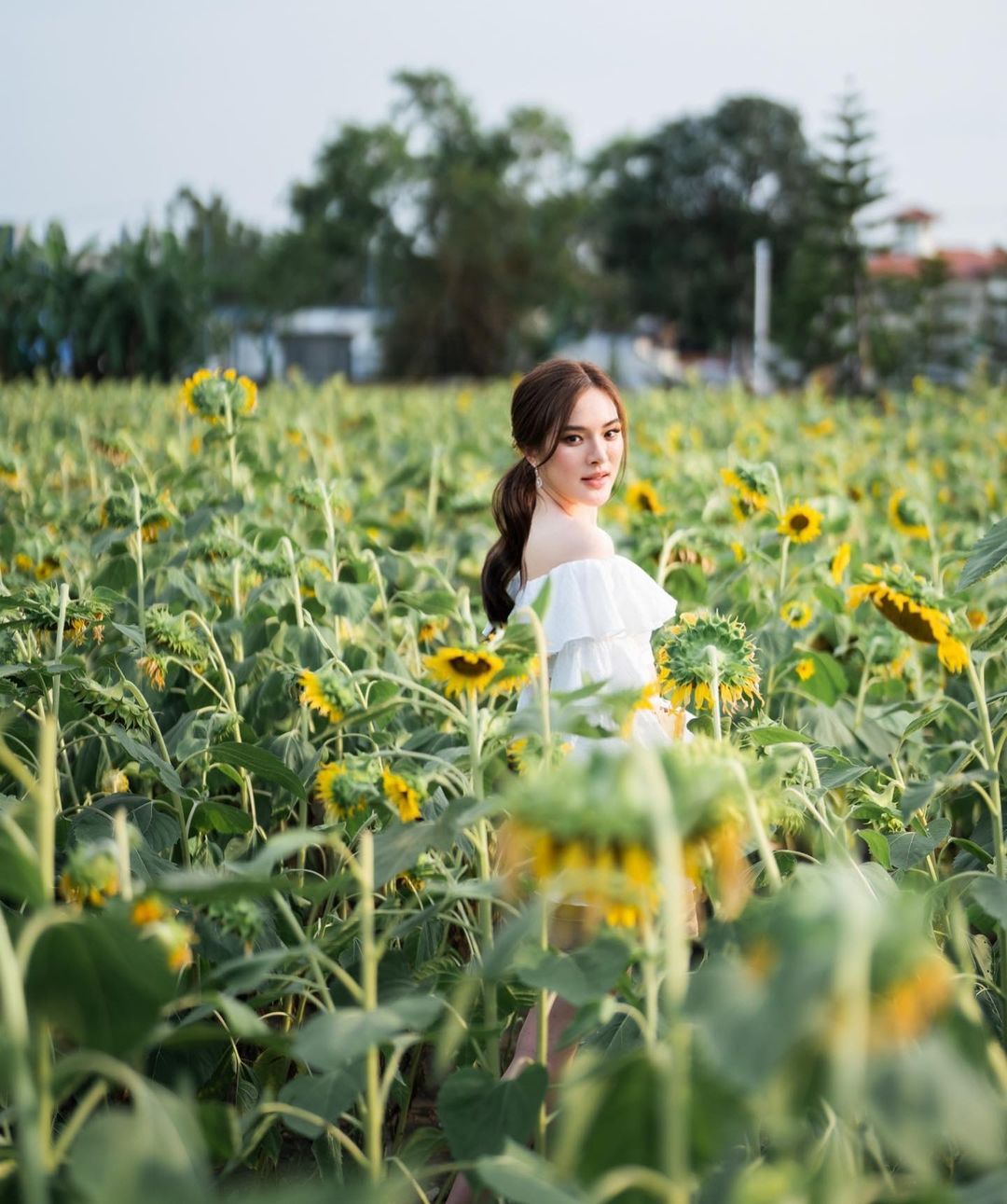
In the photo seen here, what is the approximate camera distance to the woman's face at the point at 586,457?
73.8 inches

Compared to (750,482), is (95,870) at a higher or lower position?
lower

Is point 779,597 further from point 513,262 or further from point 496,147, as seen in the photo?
point 496,147

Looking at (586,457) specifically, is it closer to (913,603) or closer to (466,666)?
(913,603)

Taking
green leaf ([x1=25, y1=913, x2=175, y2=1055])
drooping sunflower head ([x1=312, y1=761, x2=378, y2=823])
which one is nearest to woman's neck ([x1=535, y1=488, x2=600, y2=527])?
drooping sunflower head ([x1=312, y1=761, x2=378, y2=823])

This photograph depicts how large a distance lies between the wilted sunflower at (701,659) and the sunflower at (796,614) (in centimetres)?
91

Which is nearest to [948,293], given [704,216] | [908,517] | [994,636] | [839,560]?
[704,216]

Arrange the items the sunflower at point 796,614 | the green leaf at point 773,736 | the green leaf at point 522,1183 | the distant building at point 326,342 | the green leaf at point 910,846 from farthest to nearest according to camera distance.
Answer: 1. the distant building at point 326,342
2. the sunflower at point 796,614
3. the green leaf at point 910,846
4. the green leaf at point 773,736
5. the green leaf at point 522,1183

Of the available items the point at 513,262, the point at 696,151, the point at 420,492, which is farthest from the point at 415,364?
the point at 420,492

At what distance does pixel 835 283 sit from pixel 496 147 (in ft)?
67.0

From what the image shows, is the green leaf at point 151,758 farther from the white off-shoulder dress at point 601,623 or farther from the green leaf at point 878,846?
the green leaf at point 878,846

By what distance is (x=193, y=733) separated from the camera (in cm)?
185

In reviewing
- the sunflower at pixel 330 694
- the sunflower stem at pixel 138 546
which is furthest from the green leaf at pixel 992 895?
the sunflower stem at pixel 138 546

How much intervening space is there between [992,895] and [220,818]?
90 centimetres

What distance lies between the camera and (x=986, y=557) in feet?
5.24
